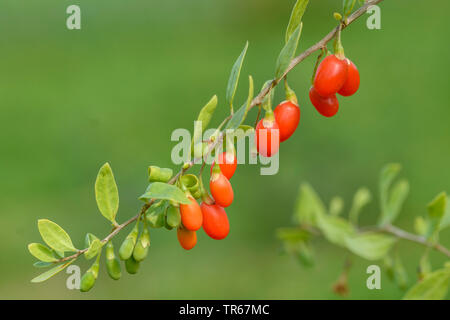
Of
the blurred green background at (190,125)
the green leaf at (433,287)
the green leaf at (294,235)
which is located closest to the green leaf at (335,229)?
the green leaf at (294,235)

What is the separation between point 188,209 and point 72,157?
106 inches

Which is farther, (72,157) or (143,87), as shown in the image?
(143,87)

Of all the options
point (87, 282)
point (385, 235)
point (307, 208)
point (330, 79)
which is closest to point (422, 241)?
point (385, 235)

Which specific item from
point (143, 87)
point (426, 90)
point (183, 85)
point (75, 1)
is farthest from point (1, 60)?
point (426, 90)

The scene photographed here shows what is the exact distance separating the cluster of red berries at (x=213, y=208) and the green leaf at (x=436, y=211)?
521mm

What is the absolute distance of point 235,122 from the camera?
2.76 ft

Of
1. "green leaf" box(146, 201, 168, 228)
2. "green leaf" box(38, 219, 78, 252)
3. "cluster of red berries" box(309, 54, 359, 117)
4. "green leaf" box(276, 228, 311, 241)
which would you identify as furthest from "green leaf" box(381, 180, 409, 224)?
"green leaf" box(38, 219, 78, 252)

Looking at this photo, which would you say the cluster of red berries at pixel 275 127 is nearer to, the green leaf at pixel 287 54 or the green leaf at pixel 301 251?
the green leaf at pixel 287 54

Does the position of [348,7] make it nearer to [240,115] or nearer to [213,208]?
[240,115]

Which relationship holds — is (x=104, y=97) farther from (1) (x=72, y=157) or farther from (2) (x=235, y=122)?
(2) (x=235, y=122)

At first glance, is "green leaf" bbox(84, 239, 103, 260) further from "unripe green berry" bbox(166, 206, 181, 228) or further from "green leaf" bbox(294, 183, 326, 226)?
"green leaf" bbox(294, 183, 326, 226)

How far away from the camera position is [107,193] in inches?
35.3

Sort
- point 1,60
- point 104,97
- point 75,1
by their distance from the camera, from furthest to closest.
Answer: point 75,1, point 1,60, point 104,97

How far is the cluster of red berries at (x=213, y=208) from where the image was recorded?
84cm
